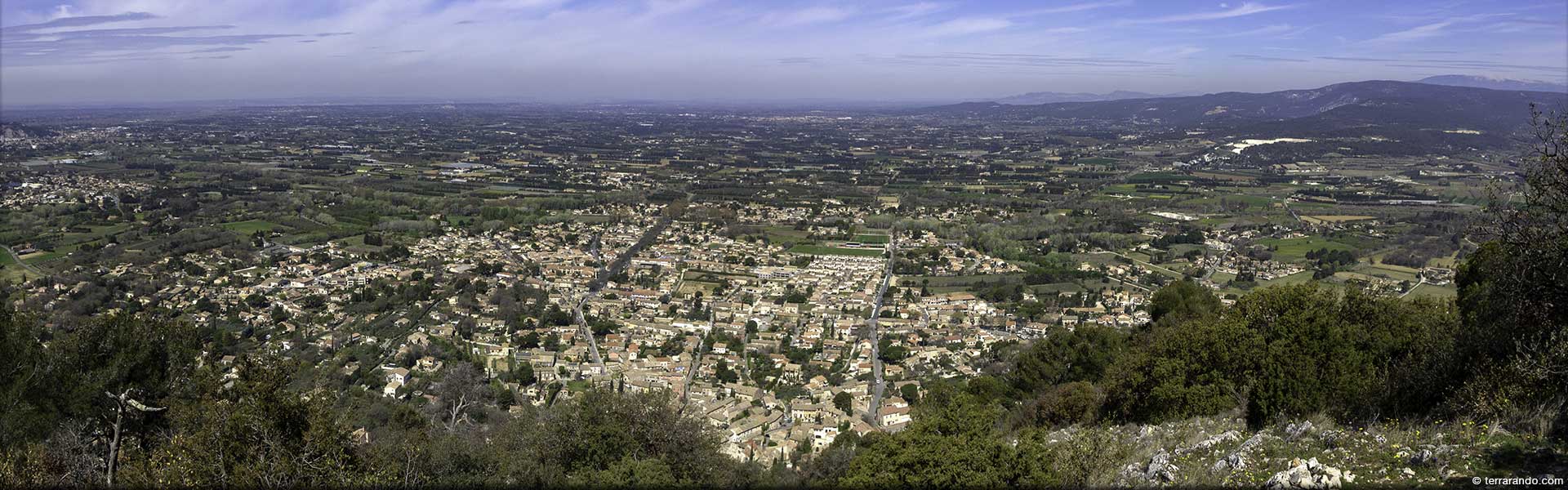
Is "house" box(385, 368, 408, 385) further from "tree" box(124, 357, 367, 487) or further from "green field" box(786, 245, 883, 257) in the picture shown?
"green field" box(786, 245, 883, 257)

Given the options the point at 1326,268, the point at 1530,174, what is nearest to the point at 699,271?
the point at 1326,268

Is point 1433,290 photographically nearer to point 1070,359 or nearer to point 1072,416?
point 1070,359

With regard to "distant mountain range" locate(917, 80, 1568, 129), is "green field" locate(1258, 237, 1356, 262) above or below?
below

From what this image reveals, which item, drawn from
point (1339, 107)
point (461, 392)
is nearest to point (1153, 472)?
point (461, 392)

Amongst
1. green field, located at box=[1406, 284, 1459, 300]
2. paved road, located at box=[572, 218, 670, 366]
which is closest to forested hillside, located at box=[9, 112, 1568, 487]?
paved road, located at box=[572, 218, 670, 366]

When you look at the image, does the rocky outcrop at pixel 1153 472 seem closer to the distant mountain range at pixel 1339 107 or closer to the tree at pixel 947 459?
the tree at pixel 947 459

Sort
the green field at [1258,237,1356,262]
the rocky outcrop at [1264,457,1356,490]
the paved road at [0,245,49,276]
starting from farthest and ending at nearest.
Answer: the green field at [1258,237,1356,262], the paved road at [0,245,49,276], the rocky outcrop at [1264,457,1356,490]

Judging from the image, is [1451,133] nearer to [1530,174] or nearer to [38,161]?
[1530,174]
